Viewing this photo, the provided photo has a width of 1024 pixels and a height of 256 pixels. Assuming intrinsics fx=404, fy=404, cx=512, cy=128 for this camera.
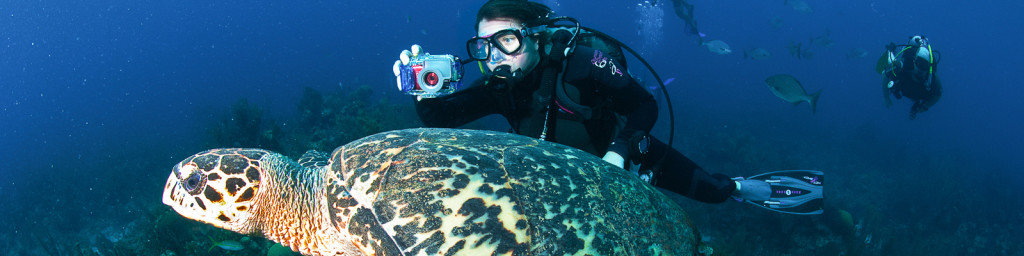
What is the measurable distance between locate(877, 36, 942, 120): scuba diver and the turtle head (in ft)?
29.9

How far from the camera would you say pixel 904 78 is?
279 inches

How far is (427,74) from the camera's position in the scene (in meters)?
2.42

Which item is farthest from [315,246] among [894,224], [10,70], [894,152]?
[10,70]

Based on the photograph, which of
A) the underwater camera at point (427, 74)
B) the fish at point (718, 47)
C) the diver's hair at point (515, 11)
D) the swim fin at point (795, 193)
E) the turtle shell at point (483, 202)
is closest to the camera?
the turtle shell at point (483, 202)

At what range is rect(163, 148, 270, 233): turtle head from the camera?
1977 mm

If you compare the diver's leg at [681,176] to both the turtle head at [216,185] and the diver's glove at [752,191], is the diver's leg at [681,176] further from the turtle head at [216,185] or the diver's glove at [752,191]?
the turtle head at [216,185]

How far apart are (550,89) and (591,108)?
0.35 meters

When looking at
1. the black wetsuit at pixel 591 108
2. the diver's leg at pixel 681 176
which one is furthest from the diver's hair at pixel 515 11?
the diver's leg at pixel 681 176

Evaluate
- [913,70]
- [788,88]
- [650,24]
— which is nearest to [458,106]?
[788,88]

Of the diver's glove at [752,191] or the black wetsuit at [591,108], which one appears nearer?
the black wetsuit at [591,108]

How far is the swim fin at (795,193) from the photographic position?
13.8ft

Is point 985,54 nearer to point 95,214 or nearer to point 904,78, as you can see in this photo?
point 904,78

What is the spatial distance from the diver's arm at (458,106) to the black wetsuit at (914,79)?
7.56 meters

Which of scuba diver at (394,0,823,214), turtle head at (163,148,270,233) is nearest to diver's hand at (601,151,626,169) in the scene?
scuba diver at (394,0,823,214)
